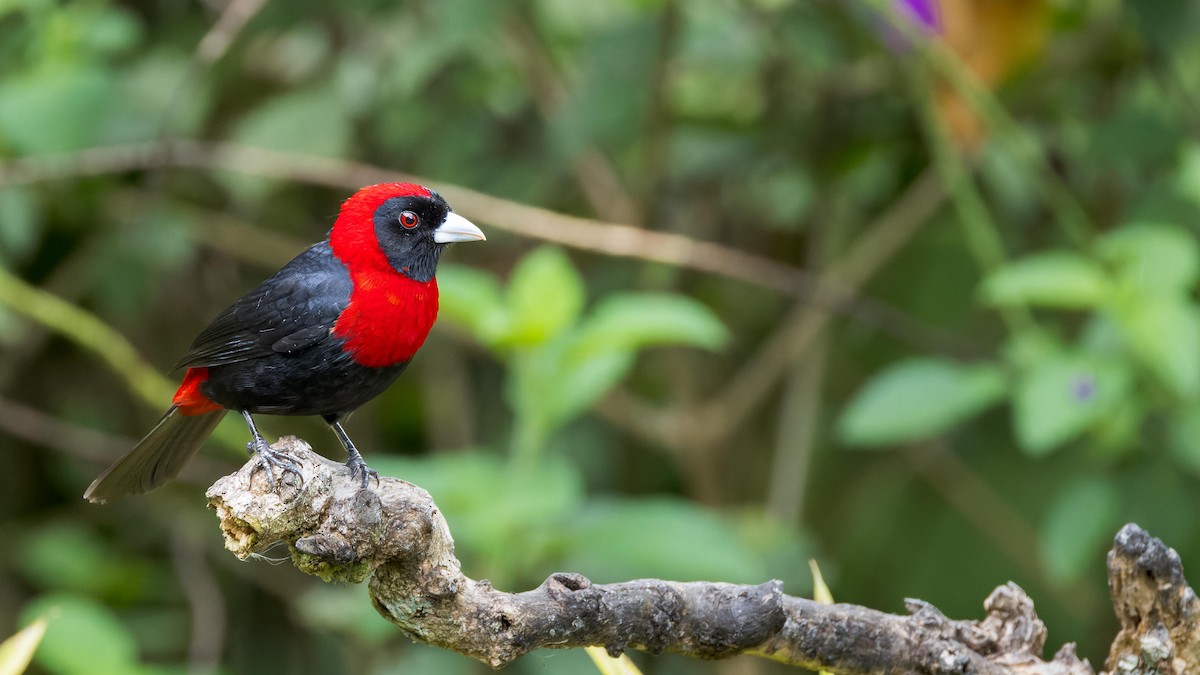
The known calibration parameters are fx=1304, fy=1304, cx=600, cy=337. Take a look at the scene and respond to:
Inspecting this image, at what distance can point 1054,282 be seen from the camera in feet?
10.5

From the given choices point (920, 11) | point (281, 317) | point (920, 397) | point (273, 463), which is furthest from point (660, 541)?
point (920, 11)

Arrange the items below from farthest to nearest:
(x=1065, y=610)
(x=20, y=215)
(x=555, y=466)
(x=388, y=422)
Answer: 1. (x=388, y=422)
2. (x=1065, y=610)
3. (x=20, y=215)
4. (x=555, y=466)

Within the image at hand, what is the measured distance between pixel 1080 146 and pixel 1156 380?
1.23 metres

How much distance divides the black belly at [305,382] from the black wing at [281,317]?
27 mm

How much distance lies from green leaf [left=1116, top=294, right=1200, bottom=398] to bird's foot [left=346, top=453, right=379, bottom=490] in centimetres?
187

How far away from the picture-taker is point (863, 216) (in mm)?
4875

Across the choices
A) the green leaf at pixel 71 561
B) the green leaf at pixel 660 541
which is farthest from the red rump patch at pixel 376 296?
the green leaf at pixel 71 561

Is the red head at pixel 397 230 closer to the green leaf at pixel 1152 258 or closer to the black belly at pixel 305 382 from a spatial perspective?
the black belly at pixel 305 382

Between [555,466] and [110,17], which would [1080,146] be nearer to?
[555,466]

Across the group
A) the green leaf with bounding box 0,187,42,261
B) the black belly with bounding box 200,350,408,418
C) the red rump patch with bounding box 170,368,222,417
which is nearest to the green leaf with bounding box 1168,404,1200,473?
the black belly with bounding box 200,350,408,418

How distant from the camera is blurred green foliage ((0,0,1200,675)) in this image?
322 centimetres

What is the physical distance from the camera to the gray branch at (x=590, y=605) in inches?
64.8

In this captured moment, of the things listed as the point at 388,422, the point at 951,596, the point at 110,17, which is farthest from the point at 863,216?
the point at 110,17

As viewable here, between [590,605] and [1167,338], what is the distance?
195cm
